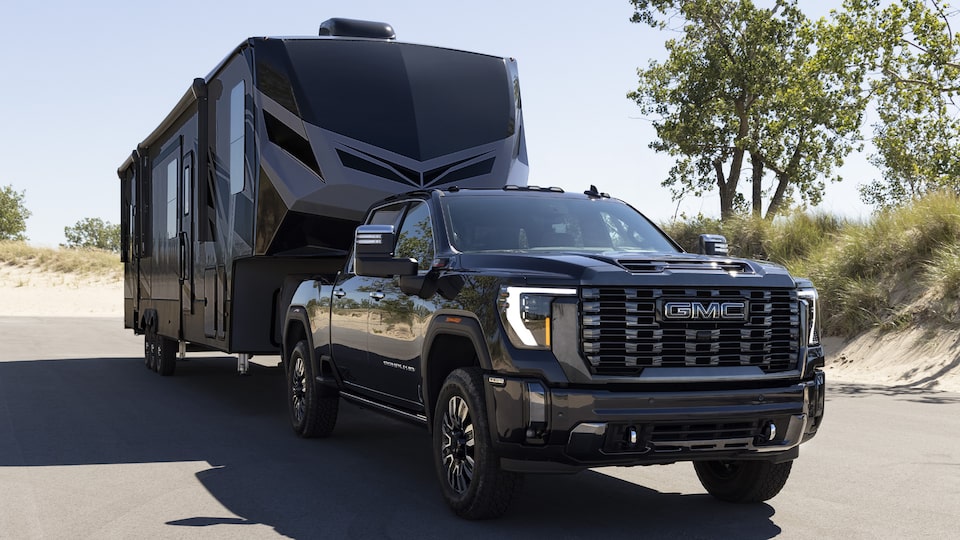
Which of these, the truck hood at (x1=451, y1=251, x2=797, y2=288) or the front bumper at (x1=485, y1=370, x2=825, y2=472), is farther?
the truck hood at (x1=451, y1=251, x2=797, y2=288)

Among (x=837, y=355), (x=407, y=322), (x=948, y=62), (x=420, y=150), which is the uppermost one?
(x=948, y=62)

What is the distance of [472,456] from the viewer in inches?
250

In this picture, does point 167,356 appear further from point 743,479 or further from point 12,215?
point 12,215

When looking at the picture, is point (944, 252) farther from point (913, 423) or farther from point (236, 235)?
point (236, 235)

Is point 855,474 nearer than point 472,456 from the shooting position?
No

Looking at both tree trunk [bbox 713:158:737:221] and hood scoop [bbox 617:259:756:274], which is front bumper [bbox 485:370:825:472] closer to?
hood scoop [bbox 617:259:756:274]

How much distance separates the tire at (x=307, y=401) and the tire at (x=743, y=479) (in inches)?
137

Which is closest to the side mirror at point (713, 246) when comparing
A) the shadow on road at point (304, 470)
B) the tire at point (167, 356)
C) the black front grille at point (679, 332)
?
the black front grille at point (679, 332)

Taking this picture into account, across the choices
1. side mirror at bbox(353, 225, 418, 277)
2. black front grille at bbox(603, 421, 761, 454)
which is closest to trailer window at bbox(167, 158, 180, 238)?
side mirror at bbox(353, 225, 418, 277)

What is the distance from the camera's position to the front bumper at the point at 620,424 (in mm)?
5738

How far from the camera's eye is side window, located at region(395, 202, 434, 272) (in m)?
7.62

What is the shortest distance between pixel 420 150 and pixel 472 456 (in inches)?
197

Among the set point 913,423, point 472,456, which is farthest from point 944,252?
point 472,456

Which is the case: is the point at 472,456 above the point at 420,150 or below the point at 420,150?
below
